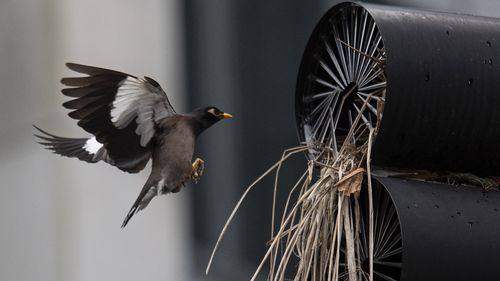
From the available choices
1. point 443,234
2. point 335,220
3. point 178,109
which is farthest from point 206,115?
point 178,109

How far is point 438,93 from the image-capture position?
9.18 ft

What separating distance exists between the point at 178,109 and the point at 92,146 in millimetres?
1789

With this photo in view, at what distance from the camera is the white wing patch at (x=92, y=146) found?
371 centimetres

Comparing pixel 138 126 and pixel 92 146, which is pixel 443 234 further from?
pixel 92 146

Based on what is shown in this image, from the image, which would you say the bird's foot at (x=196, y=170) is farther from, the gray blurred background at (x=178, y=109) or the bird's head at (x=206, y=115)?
the gray blurred background at (x=178, y=109)

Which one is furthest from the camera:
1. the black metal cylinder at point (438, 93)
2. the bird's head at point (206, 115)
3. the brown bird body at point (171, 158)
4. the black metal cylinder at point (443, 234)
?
the bird's head at point (206, 115)

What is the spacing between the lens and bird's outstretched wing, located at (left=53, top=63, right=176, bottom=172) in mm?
3305

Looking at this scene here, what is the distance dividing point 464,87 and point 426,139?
0.45 ft

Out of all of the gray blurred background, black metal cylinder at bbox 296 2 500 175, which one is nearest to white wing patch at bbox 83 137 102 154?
black metal cylinder at bbox 296 2 500 175

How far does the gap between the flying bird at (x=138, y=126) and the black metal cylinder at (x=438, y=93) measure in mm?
799

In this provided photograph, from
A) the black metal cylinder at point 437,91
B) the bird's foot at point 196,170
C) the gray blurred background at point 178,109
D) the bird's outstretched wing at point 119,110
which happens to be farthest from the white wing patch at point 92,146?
the gray blurred background at point 178,109

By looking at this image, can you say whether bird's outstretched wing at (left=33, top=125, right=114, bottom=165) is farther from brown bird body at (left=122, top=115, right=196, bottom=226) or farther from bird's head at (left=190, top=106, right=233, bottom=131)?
bird's head at (left=190, top=106, right=233, bottom=131)

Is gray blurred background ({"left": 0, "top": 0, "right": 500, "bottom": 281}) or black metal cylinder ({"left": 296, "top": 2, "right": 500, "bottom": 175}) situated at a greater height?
black metal cylinder ({"left": 296, "top": 2, "right": 500, "bottom": 175})

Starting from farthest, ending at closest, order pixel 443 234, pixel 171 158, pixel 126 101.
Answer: pixel 171 158, pixel 126 101, pixel 443 234
